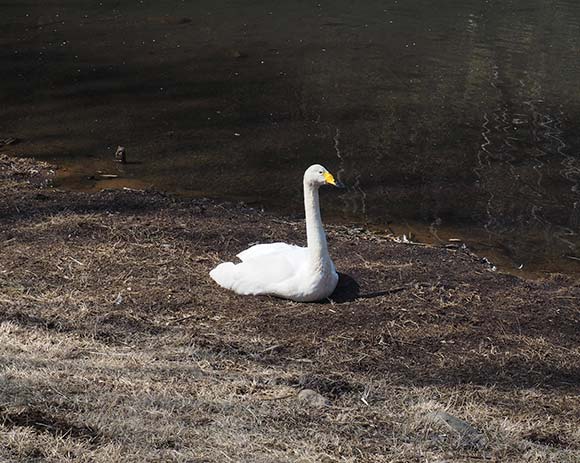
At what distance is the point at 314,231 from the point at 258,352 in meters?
1.27

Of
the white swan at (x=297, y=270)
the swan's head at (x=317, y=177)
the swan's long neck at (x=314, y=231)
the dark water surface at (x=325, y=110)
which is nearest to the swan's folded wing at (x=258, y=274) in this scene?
the white swan at (x=297, y=270)

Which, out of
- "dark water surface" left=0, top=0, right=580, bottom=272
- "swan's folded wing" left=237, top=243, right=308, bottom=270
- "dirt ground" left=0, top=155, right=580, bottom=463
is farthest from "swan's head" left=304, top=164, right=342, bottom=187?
"dark water surface" left=0, top=0, right=580, bottom=272

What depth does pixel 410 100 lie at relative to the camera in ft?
52.3

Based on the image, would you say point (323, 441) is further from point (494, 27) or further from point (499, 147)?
point (494, 27)

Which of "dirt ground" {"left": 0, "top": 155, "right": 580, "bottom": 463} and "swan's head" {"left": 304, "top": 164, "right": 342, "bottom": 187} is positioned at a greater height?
"swan's head" {"left": 304, "top": 164, "right": 342, "bottom": 187}

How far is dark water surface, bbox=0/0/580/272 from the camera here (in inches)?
448

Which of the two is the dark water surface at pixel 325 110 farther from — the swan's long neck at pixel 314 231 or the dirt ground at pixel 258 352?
the swan's long neck at pixel 314 231

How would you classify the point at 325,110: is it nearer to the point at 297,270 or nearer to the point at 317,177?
the point at 317,177

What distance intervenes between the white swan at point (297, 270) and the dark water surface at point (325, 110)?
10.7 feet

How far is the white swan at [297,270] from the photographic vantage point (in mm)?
6918

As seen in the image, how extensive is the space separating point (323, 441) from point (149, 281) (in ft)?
10.0

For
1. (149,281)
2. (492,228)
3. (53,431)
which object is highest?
(53,431)

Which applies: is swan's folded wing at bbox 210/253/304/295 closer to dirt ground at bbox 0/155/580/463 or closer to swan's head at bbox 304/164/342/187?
dirt ground at bbox 0/155/580/463

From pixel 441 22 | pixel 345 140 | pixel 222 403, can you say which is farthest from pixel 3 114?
pixel 441 22
